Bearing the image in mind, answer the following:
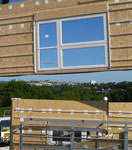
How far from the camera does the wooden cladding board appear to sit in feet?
11.8

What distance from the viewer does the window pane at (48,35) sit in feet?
13.3

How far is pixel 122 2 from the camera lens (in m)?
3.65

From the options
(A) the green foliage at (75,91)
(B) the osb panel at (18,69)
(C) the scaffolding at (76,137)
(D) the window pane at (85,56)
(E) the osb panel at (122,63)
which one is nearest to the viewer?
(E) the osb panel at (122,63)

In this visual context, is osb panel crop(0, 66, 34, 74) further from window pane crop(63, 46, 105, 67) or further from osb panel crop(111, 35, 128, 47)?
osb panel crop(111, 35, 128, 47)

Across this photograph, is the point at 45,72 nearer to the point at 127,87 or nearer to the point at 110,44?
the point at 110,44

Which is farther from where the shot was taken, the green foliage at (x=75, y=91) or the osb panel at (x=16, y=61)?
the green foliage at (x=75, y=91)

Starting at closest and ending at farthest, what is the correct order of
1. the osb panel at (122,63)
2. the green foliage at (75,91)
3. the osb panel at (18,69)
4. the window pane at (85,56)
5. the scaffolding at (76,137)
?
1. the osb panel at (122,63)
2. the window pane at (85,56)
3. the scaffolding at (76,137)
4. the osb panel at (18,69)
5. the green foliage at (75,91)

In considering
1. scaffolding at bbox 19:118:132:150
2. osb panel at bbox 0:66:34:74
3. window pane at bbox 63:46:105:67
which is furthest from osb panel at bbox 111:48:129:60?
osb panel at bbox 0:66:34:74

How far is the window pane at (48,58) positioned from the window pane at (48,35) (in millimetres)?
115

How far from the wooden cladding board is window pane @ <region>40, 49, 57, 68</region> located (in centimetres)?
10

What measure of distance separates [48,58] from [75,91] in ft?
77.2

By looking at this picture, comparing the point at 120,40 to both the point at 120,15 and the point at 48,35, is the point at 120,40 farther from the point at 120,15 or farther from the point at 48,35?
the point at 48,35

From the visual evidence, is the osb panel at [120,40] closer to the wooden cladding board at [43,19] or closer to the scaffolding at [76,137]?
the wooden cladding board at [43,19]

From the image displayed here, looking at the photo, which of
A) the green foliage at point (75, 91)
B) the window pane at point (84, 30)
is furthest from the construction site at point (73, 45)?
the green foliage at point (75, 91)
